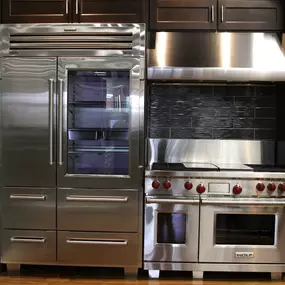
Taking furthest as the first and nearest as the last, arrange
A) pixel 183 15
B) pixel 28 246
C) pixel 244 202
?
pixel 183 15 → pixel 28 246 → pixel 244 202

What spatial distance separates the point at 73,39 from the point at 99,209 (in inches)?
49.4

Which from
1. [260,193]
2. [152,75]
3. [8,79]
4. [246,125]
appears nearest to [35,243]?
[8,79]

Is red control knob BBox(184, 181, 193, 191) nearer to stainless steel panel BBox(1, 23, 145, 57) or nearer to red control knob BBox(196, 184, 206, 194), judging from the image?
red control knob BBox(196, 184, 206, 194)

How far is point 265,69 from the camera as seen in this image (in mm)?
2572

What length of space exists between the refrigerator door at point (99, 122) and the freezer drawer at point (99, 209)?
59mm

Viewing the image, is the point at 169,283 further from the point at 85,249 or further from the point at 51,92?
the point at 51,92

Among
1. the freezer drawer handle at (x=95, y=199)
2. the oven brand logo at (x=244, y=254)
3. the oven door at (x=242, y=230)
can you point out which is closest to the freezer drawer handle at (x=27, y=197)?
the freezer drawer handle at (x=95, y=199)

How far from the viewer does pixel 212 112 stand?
10.0ft

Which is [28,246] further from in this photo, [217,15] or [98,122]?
[217,15]

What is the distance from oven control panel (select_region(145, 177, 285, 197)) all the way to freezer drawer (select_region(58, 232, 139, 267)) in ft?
1.43

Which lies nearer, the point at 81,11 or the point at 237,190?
the point at 237,190

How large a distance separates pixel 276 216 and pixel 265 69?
1077 mm

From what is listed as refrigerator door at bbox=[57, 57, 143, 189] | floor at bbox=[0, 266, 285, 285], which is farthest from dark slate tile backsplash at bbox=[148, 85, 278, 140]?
floor at bbox=[0, 266, 285, 285]

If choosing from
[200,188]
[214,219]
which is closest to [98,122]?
[200,188]
